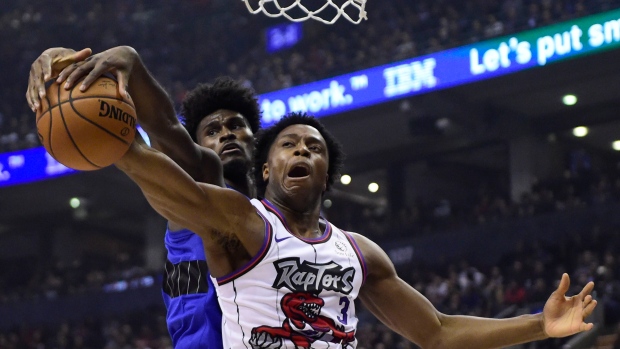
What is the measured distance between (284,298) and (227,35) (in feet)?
65.0

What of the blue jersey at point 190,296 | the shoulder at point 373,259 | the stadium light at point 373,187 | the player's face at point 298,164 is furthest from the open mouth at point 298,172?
the stadium light at point 373,187

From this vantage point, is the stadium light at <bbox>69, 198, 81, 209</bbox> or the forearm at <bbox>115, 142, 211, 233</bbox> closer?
the forearm at <bbox>115, 142, 211, 233</bbox>

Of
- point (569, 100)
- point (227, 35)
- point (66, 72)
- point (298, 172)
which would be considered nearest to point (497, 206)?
point (569, 100)

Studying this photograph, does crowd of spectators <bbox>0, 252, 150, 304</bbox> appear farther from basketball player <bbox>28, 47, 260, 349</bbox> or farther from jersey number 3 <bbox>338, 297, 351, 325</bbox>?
jersey number 3 <bbox>338, 297, 351, 325</bbox>

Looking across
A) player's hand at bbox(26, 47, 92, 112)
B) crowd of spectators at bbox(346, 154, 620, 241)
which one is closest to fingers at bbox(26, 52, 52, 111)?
player's hand at bbox(26, 47, 92, 112)

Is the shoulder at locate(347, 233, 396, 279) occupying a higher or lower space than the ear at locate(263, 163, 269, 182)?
lower

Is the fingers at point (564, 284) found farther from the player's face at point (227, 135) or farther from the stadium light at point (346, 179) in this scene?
the stadium light at point (346, 179)

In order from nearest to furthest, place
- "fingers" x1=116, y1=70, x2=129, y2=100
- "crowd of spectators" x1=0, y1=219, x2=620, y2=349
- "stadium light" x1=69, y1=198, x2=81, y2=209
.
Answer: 1. "fingers" x1=116, y1=70, x2=129, y2=100
2. "crowd of spectators" x1=0, y1=219, x2=620, y2=349
3. "stadium light" x1=69, y1=198, x2=81, y2=209

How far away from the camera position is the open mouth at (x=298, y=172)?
3.81m

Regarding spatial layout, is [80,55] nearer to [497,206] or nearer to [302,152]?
[302,152]

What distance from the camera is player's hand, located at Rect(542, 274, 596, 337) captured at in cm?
377

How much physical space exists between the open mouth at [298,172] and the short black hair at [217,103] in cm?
100

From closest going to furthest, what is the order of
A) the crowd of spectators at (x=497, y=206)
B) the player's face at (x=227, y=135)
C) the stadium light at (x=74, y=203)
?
the player's face at (x=227, y=135) → the crowd of spectators at (x=497, y=206) → the stadium light at (x=74, y=203)

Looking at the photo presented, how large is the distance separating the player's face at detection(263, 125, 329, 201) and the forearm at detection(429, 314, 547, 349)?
0.86 m
